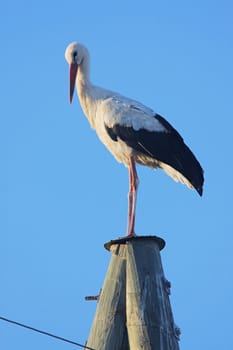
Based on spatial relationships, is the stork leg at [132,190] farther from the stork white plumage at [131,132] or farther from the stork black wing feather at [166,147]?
the stork black wing feather at [166,147]

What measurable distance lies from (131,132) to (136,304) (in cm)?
434

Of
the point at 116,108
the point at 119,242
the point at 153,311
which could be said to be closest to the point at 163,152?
the point at 116,108

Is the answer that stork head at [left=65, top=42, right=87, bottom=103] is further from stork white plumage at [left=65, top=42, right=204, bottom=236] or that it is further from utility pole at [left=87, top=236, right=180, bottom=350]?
utility pole at [left=87, top=236, right=180, bottom=350]

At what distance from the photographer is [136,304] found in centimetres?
620

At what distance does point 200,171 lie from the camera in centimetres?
952

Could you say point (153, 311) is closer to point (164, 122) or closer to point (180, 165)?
point (180, 165)

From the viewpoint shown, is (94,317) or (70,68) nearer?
(94,317)

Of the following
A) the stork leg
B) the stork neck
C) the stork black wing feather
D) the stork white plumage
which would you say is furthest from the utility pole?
the stork neck

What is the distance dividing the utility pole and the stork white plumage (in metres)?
2.53

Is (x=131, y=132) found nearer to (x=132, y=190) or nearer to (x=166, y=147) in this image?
(x=166, y=147)

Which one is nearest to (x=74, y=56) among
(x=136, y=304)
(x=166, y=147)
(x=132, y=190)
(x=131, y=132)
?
(x=131, y=132)

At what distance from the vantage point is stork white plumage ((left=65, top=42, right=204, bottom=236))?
966 centimetres

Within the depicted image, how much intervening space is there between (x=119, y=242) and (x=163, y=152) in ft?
10.8

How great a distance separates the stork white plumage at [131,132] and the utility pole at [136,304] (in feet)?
8.31
